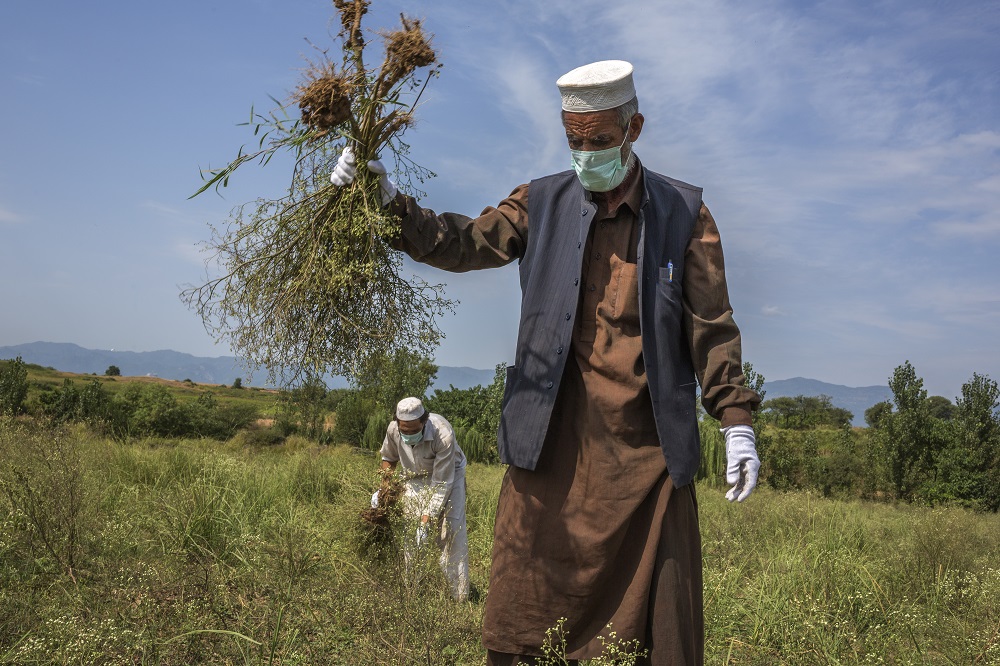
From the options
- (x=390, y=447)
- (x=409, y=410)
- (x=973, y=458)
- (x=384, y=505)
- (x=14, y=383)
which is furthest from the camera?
(x=973, y=458)

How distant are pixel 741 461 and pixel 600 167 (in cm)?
118

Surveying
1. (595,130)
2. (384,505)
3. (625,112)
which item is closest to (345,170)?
(595,130)

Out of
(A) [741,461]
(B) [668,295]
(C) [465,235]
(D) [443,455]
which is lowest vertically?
(D) [443,455]

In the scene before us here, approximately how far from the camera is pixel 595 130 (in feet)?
9.51

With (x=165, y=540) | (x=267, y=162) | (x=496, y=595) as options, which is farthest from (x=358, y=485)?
(x=267, y=162)

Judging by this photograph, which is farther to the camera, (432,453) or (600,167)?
(432,453)

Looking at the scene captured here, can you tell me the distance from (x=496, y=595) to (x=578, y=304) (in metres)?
1.06

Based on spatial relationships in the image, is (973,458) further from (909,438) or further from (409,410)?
(409,410)

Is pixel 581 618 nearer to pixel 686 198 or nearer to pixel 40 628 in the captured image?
pixel 686 198

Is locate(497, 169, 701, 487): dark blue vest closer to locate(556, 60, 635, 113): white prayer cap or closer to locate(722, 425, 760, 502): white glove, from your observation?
locate(722, 425, 760, 502): white glove

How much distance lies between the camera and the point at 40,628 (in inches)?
145

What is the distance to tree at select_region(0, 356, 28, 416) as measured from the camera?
1276 cm

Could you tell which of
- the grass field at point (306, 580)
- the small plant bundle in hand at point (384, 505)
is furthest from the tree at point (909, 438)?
the small plant bundle in hand at point (384, 505)

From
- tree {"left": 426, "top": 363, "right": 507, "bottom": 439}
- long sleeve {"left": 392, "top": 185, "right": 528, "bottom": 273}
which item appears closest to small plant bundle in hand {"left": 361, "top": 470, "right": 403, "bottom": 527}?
long sleeve {"left": 392, "top": 185, "right": 528, "bottom": 273}
